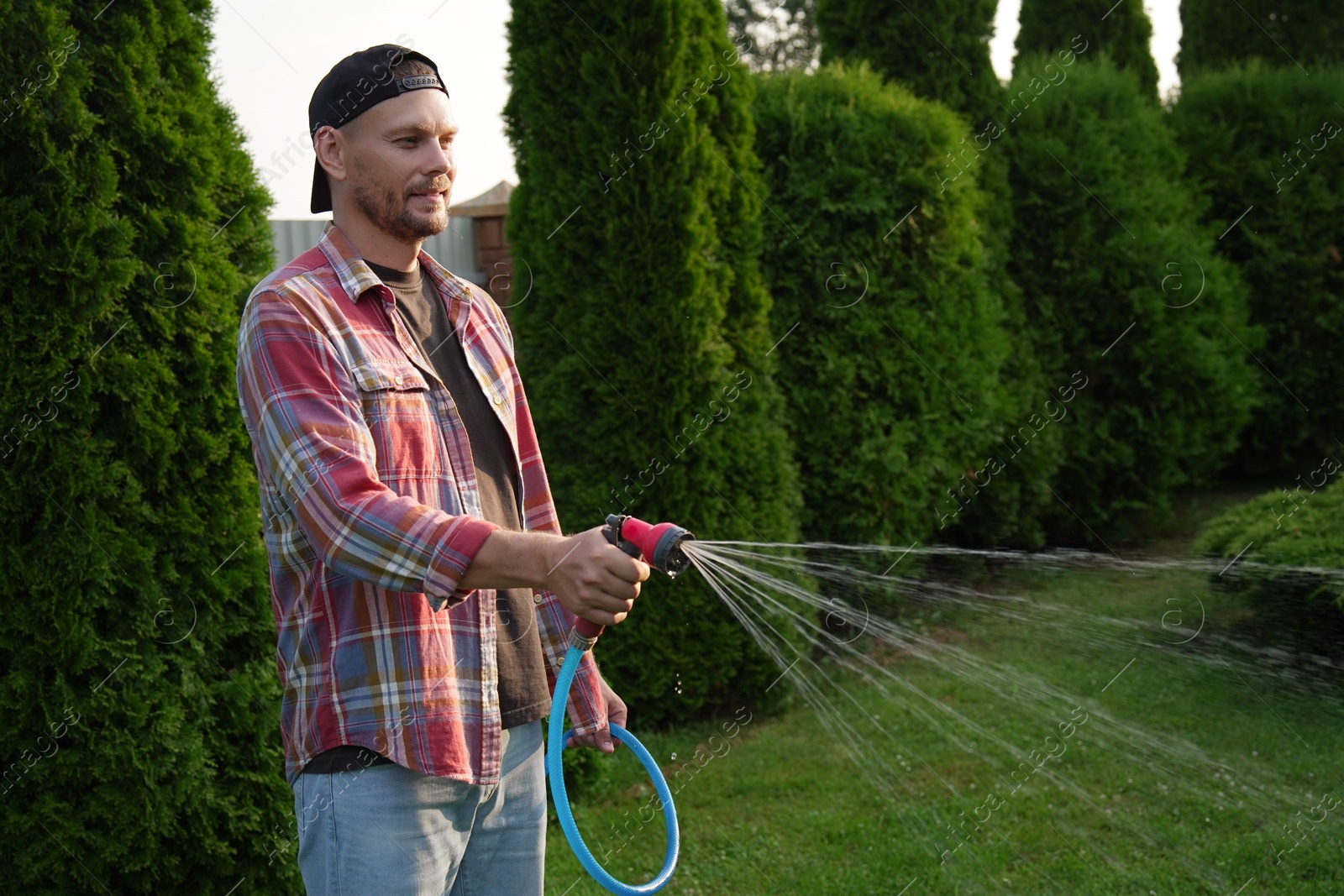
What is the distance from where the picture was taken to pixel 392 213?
2289 mm

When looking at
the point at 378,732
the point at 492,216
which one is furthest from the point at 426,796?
the point at 492,216

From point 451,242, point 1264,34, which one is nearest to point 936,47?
point 451,242

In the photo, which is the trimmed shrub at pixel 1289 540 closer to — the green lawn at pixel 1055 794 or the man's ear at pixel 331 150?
the green lawn at pixel 1055 794

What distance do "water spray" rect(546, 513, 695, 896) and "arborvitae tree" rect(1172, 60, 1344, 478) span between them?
8255 mm

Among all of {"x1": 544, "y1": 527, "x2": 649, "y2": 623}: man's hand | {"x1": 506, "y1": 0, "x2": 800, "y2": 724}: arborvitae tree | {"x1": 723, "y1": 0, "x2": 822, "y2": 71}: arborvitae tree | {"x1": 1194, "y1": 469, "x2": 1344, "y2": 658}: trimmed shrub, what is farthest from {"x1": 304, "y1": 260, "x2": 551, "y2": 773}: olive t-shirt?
{"x1": 723, "y1": 0, "x2": 822, "y2": 71}: arborvitae tree

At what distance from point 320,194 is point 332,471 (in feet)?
2.59

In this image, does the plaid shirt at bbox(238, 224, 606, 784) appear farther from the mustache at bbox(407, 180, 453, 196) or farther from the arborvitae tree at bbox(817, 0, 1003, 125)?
the arborvitae tree at bbox(817, 0, 1003, 125)

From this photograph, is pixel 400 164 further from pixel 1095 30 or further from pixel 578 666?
pixel 1095 30

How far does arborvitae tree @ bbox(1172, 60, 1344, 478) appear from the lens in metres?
9.52

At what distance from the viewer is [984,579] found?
7.90 metres

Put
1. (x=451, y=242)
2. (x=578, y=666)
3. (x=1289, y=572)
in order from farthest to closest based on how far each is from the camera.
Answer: (x=451, y=242) → (x=1289, y=572) → (x=578, y=666)

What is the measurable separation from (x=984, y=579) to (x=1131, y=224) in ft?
9.01

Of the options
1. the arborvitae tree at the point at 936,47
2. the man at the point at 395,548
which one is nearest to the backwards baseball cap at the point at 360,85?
the man at the point at 395,548

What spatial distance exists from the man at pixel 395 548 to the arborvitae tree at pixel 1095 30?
11.8m
